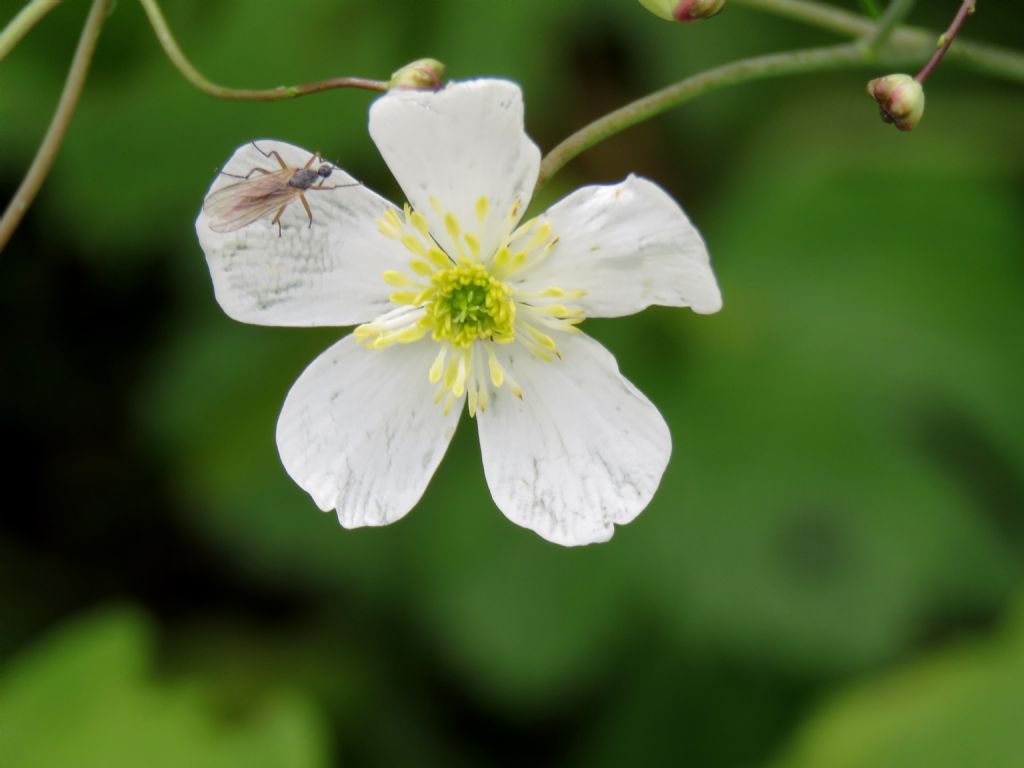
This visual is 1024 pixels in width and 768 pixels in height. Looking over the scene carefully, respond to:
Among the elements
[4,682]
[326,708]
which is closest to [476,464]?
[326,708]

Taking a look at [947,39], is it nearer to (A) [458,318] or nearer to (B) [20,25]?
A: (A) [458,318]

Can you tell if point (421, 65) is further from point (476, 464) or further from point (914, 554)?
point (914, 554)

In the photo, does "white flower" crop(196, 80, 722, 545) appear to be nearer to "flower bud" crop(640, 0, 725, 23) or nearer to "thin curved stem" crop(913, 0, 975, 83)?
"flower bud" crop(640, 0, 725, 23)

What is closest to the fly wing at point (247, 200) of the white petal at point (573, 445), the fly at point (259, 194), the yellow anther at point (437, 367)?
the fly at point (259, 194)

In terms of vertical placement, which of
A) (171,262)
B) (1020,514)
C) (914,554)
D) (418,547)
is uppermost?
(1020,514)

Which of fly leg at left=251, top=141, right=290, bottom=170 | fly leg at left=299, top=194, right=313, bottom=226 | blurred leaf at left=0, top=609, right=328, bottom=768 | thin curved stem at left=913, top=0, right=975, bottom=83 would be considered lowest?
blurred leaf at left=0, top=609, right=328, bottom=768

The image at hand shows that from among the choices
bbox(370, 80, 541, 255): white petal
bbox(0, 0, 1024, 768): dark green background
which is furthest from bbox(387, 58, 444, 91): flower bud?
bbox(0, 0, 1024, 768): dark green background

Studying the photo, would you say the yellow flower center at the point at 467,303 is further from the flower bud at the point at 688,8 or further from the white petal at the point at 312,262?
the flower bud at the point at 688,8
